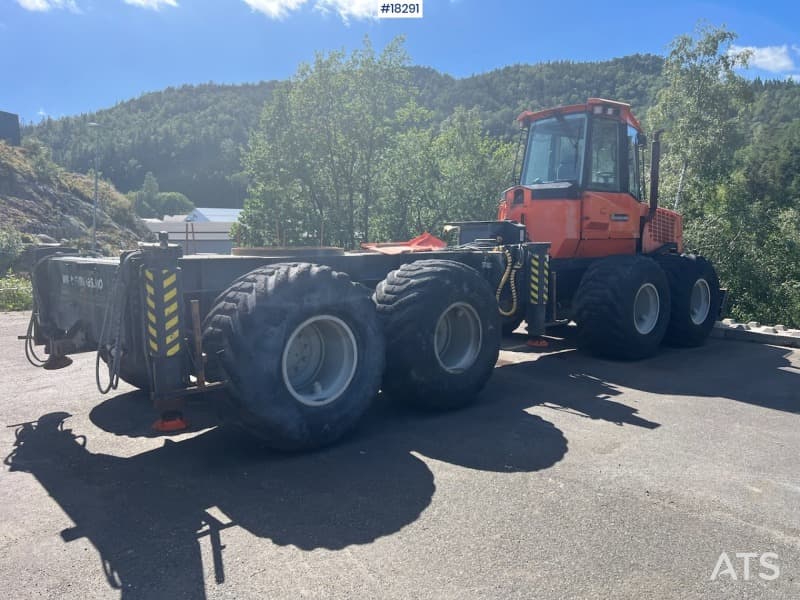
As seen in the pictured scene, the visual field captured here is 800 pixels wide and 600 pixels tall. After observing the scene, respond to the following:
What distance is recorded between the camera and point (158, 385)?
177 inches

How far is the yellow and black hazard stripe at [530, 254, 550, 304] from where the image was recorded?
26.3 feet

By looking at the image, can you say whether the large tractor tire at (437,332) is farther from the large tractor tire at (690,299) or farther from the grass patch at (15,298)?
the grass patch at (15,298)

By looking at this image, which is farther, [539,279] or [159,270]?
[539,279]

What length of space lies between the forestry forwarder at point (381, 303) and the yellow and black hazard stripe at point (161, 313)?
10 millimetres

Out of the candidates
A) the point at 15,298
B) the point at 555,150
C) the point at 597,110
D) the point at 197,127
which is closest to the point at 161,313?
the point at 555,150

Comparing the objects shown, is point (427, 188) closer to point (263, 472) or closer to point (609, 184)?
point (609, 184)

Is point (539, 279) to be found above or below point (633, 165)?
below

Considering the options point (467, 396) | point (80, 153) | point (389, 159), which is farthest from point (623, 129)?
point (80, 153)

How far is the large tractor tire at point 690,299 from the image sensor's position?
385 inches

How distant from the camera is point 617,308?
330 inches

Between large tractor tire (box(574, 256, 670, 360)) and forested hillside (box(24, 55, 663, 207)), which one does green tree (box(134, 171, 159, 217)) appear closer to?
forested hillside (box(24, 55, 663, 207))

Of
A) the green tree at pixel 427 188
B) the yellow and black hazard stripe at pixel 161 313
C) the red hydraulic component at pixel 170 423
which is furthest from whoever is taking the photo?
the green tree at pixel 427 188

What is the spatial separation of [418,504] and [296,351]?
70.0 inches

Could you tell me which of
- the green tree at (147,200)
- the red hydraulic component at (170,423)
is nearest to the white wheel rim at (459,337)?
the red hydraulic component at (170,423)
